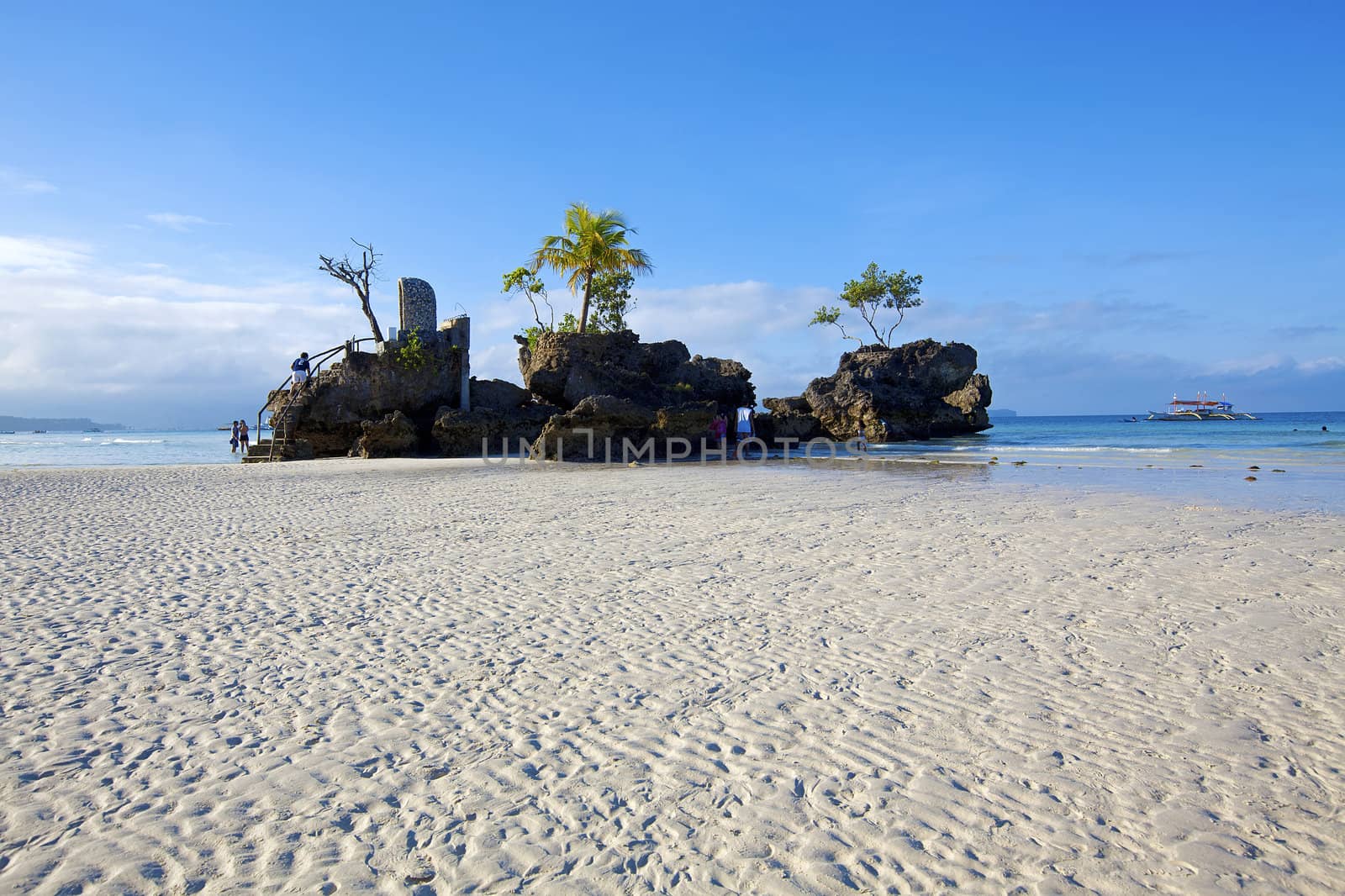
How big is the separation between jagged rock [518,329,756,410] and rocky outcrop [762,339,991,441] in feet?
15.1

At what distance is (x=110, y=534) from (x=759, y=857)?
10205mm

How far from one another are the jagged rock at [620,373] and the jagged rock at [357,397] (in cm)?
412

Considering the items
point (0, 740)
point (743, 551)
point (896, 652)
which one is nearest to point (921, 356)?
point (743, 551)

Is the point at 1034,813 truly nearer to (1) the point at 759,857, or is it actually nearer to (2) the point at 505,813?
(1) the point at 759,857

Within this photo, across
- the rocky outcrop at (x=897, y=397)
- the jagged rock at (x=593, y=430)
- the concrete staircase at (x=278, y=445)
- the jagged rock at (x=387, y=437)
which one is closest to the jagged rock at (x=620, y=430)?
the jagged rock at (x=593, y=430)

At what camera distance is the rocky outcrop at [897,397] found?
3800cm

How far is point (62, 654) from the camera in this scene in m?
5.23

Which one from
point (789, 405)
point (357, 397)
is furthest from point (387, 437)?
point (789, 405)

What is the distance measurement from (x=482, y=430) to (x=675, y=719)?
954 inches

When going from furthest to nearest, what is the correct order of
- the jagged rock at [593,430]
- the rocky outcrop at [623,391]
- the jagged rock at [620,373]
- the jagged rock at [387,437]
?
1. the jagged rock at [620,373]
2. the jagged rock at [387,437]
3. the rocky outcrop at [623,391]
4. the jagged rock at [593,430]

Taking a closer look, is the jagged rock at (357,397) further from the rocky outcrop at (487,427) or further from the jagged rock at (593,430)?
the jagged rock at (593,430)

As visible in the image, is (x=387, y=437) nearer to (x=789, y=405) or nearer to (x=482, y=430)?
(x=482, y=430)

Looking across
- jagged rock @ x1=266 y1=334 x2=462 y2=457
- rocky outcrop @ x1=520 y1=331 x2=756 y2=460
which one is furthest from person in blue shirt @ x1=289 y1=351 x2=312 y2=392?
rocky outcrop @ x1=520 y1=331 x2=756 y2=460

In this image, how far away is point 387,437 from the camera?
88.4 feet
